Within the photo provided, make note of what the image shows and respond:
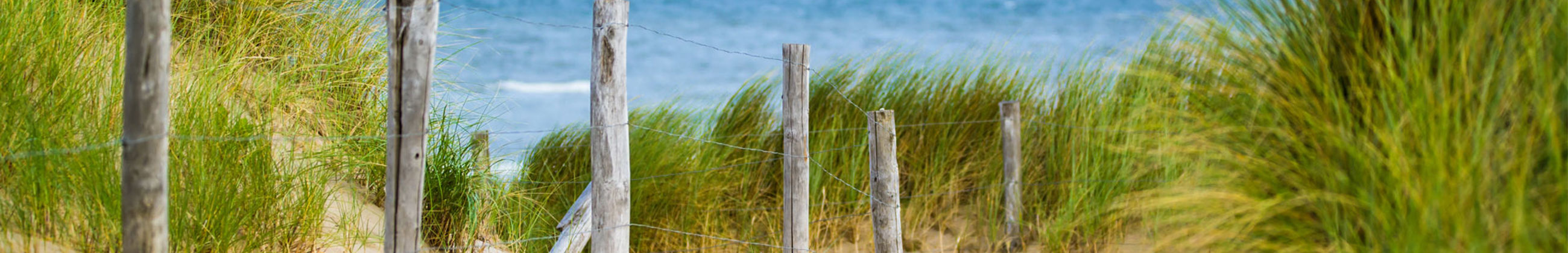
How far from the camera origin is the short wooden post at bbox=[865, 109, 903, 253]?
513cm

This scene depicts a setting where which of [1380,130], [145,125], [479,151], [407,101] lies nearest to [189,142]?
[145,125]

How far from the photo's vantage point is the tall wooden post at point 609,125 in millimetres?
4027

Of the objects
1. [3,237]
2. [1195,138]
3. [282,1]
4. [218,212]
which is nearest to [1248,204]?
[1195,138]

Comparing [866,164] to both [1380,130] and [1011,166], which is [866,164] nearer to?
[1011,166]

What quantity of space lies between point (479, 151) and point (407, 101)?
78.9 inches

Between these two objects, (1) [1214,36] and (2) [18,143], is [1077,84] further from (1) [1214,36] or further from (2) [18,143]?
(2) [18,143]

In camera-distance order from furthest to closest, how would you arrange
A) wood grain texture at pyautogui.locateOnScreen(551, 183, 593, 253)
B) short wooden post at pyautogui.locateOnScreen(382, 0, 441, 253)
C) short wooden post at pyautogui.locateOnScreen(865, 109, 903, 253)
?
1. wood grain texture at pyautogui.locateOnScreen(551, 183, 593, 253)
2. short wooden post at pyautogui.locateOnScreen(865, 109, 903, 253)
3. short wooden post at pyautogui.locateOnScreen(382, 0, 441, 253)

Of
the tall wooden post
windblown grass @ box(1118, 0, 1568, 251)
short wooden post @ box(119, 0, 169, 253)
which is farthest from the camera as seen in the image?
the tall wooden post

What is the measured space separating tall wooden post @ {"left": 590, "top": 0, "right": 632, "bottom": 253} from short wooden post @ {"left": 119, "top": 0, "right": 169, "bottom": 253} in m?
1.45

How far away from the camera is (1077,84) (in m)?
6.94

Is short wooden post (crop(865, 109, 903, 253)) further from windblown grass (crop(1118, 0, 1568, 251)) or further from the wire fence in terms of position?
windblown grass (crop(1118, 0, 1568, 251))

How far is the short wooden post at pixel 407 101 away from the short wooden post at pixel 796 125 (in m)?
1.79

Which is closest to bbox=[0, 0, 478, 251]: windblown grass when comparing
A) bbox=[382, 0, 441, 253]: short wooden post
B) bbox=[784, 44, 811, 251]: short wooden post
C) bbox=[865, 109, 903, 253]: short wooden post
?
bbox=[382, 0, 441, 253]: short wooden post

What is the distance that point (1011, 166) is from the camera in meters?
6.25
